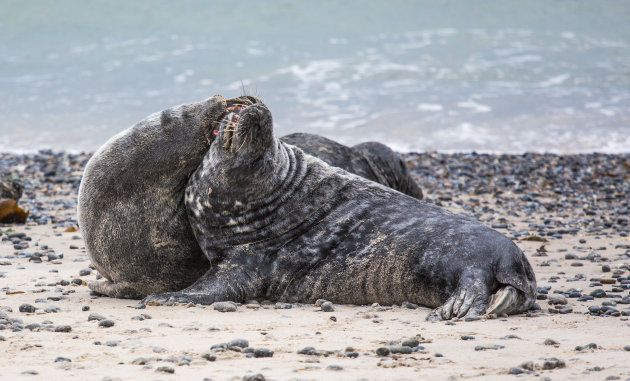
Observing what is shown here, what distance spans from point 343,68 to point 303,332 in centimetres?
1913

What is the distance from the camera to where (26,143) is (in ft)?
53.0

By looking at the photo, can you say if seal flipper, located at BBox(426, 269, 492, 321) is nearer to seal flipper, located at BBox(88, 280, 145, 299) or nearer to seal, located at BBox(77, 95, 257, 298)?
seal, located at BBox(77, 95, 257, 298)

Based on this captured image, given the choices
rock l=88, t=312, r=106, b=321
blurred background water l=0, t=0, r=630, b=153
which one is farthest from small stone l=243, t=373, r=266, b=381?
blurred background water l=0, t=0, r=630, b=153

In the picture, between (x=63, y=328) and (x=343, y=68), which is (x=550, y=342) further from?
(x=343, y=68)

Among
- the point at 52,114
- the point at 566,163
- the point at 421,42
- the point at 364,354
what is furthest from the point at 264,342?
the point at 421,42

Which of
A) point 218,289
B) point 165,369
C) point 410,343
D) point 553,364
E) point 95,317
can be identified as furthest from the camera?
point 218,289

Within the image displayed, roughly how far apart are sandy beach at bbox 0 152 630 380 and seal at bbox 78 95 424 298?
0.86 feet

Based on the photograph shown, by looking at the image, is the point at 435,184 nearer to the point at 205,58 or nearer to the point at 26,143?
the point at 26,143

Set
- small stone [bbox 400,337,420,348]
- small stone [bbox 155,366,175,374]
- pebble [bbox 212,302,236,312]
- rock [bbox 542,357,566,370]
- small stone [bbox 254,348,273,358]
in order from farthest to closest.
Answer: pebble [bbox 212,302,236,312] < small stone [bbox 400,337,420,348] < small stone [bbox 254,348,273,358] < rock [bbox 542,357,566,370] < small stone [bbox 155,366,175,374]

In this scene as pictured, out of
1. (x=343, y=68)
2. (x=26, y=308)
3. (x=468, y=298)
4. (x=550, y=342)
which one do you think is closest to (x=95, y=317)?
(x=26, y=308)

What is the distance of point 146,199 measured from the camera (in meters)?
5.82

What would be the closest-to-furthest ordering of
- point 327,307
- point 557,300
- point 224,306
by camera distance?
point 224,306, point 327,307, point 557,300

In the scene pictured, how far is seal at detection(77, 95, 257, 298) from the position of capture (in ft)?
19.0

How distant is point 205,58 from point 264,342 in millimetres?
20960
